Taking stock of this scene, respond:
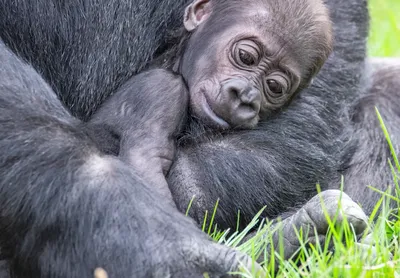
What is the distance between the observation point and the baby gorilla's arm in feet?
8.88

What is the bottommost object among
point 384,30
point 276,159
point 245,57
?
point 384,30

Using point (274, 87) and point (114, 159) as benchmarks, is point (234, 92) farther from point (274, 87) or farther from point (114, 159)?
point (114, 159)

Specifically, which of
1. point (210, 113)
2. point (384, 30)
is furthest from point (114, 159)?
point (384, 30)

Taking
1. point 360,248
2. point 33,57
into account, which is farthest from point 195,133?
point 360,248

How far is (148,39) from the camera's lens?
298cm

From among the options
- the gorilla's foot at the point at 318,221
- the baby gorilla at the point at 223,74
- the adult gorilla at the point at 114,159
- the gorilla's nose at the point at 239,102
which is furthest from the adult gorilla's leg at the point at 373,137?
the gorilla's foot at the point at 318,221

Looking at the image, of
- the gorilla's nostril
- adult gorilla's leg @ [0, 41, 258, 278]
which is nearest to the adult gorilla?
adult gorilla's leg @ [0, 41, 258, 278]

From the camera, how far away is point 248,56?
9.83 feet

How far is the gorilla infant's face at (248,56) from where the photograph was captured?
9.57 feet

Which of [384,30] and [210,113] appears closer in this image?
[210,113]

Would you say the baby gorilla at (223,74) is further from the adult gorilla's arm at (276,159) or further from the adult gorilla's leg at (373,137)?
the adult gorilla's leg at (373,137)

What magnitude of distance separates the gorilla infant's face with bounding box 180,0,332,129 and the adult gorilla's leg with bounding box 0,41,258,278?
754 millimetres

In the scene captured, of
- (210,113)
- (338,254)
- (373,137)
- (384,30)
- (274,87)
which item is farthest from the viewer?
(384,30)

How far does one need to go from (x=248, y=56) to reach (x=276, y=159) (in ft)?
A: 1.24
